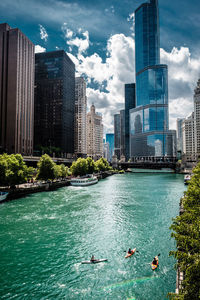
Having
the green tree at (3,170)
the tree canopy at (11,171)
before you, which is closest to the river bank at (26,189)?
the tree canopy at (11,171)

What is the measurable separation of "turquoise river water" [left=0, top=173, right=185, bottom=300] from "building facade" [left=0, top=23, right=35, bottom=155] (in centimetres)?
13207

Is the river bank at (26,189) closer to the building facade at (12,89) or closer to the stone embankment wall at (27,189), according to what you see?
the stone embankment wall at (27,189)

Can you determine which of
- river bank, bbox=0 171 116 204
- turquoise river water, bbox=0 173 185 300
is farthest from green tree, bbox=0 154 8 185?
turquoise river water, bbox=0 173 185 300

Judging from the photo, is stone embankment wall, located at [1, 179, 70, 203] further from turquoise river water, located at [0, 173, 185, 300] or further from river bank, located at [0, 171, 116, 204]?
turquoise river water, located at [0, 173, 185, 300]

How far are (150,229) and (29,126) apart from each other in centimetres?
17029

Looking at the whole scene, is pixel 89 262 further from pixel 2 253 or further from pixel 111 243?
pixel 2 253

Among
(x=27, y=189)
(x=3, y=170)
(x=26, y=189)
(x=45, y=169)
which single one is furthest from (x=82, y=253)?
(x=45, y=169)

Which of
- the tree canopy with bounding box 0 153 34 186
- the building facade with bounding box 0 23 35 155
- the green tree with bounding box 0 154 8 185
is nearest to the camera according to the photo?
the green tree with bounding box 0 154 8 185

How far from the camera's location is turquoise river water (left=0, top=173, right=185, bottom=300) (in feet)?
60.9

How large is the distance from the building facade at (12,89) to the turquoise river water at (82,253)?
132075 mm

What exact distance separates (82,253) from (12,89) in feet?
550

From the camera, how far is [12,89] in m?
164

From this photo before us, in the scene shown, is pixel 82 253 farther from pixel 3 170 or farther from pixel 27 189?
pixel 27 189

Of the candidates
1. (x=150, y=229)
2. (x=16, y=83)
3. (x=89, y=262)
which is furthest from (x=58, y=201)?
(x=16, y=83)
